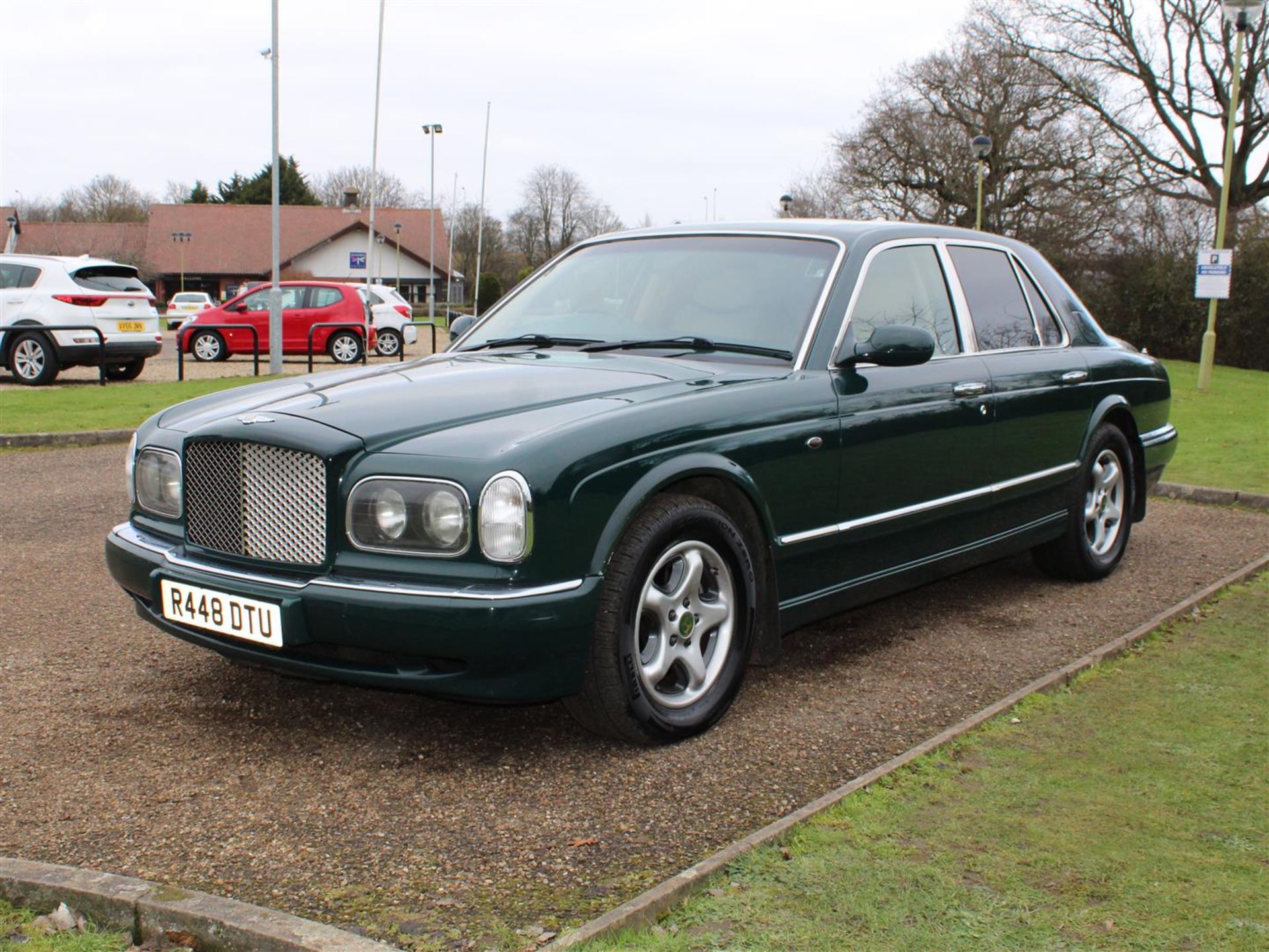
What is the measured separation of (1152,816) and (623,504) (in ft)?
5.50

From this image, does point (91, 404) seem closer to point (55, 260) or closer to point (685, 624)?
point (55, 260)

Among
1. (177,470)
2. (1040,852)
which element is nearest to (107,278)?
(177,470)

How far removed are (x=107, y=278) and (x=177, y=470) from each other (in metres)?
15.3

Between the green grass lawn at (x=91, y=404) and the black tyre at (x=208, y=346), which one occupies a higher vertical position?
the black tyre at (x=208, y=346)

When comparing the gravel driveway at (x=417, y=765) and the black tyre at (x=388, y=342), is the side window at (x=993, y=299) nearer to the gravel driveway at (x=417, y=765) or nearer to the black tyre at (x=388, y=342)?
the gravel driveway at (x=417, y=765)

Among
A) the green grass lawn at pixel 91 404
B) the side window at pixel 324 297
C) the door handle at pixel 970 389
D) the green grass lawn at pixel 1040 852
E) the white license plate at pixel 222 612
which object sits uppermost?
the side window at pixel 324 297

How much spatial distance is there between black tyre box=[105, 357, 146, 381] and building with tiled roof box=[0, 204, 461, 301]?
2145 inches

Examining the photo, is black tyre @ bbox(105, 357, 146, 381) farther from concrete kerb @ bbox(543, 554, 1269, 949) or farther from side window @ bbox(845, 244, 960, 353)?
concrete kerb @ bbox(543, 554, 1269, 949)

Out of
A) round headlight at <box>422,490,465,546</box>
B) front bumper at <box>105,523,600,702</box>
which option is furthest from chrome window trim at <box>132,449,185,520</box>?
round headlight at <box>422,490,465,546</box>

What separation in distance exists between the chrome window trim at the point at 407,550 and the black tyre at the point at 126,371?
16.5 metres

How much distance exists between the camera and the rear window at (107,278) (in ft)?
58.0

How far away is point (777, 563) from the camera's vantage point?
4332 millimetres

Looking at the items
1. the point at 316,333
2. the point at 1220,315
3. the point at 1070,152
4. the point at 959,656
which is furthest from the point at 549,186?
the point at 959,656

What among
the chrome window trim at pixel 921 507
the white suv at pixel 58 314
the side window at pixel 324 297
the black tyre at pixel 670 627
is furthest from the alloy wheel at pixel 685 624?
the side window at pixel 324 297
